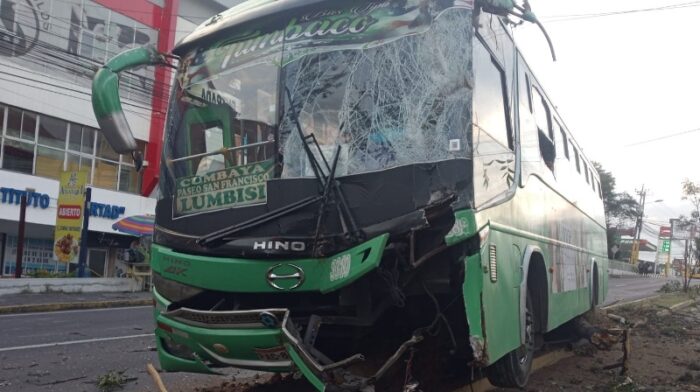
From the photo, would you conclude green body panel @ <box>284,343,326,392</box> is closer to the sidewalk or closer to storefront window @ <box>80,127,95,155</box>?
the sidewalk

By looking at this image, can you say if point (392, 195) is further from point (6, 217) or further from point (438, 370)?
point (6, 217)

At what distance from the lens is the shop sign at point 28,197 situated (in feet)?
66.9

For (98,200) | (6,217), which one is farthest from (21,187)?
(98,200)

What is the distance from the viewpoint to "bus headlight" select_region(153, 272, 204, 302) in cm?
418

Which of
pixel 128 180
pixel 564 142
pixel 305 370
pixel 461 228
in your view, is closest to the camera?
pixel 305 370

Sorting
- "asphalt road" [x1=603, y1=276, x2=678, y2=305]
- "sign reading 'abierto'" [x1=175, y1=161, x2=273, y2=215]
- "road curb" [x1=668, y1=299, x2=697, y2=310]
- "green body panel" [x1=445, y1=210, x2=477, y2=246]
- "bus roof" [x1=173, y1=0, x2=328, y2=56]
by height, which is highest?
"bus roof" [x1=173, y1=0, x2=328, y2=56]

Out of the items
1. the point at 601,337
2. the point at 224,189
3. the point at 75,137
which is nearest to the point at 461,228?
the point at 224,189

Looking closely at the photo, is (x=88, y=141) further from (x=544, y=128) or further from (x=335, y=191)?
(x=335, y=191)

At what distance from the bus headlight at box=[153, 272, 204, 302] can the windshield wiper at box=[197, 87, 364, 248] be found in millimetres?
336

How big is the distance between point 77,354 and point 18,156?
16.6 meters

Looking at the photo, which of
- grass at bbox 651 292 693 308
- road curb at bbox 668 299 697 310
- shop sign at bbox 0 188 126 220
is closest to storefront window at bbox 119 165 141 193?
shop sign at bbox 0 188 126 220

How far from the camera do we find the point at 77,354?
300 inches

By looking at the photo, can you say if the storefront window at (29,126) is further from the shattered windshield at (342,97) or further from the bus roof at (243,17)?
the shattered windshield at (342,97)

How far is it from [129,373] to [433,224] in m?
4.41
